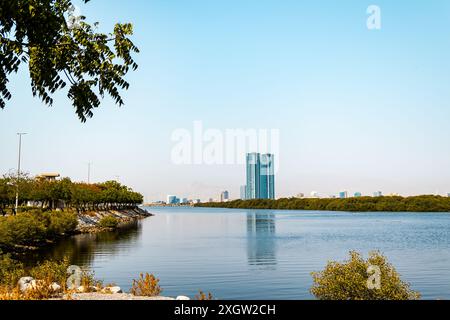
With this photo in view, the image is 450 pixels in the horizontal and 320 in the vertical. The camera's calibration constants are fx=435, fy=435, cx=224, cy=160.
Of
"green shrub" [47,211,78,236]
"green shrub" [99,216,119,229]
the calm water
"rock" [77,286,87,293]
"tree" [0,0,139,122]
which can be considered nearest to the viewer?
"tree" [0,0,139,122]

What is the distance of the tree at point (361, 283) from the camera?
19109 mm

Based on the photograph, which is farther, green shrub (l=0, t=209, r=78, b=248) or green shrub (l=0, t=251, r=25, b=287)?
green shrub (l=0, t=209, r=78, b=248)


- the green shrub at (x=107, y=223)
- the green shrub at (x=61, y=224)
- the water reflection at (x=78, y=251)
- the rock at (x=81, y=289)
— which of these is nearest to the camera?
the rock at (x=81, y=289)

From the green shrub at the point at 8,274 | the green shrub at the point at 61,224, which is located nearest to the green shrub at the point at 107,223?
the green shrub at the point at 61,224

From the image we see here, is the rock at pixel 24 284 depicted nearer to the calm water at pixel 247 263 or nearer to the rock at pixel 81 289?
the rock at pixel 81 289

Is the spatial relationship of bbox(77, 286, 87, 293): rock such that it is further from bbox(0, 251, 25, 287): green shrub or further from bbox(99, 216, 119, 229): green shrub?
bbox(99, 216, 119, 229): green shrub

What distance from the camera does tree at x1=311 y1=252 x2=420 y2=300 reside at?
1911 centimetres

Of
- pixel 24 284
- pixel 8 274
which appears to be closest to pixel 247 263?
pixel 8 274

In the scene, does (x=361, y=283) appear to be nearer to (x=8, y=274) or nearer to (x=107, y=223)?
(x=8, y=274)

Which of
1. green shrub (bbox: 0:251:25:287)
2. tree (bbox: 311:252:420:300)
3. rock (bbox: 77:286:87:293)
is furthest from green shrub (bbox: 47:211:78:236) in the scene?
tree (bbox: 311:252:420:300)

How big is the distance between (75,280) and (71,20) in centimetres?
1450

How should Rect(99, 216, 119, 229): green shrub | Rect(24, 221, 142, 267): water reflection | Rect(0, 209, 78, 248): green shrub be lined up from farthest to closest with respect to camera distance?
Rect(99, 216, 119, 229): green shrub → Rect(0, 209, 78, 248): green shrub → Rect(24, 221, 142, 267): water reflection

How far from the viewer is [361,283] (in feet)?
63.5

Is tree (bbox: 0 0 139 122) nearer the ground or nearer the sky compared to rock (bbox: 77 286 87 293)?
nearer the sky
